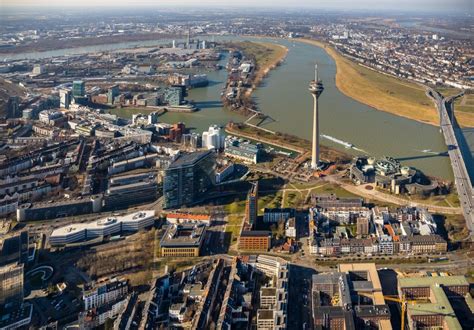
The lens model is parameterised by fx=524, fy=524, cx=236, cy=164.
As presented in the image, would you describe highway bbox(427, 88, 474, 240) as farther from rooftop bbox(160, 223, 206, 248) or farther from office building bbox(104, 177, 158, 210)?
office building bbox(104, 177, 158, 210)

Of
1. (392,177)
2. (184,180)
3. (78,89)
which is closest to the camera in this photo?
(184,180)

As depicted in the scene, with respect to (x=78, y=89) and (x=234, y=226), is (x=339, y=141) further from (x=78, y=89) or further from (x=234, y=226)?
(x=78, y=89)

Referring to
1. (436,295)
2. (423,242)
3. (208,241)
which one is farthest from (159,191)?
(436,295)

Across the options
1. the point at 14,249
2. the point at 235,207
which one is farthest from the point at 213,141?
the point at 14,249

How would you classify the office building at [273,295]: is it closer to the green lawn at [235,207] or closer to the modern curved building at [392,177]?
the green lawn at [235,207]

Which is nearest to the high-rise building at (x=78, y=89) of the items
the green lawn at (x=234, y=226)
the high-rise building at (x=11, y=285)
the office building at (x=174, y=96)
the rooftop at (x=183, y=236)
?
the office building at (x=174, y=96)

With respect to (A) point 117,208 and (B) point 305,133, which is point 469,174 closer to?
(B) point 305,133

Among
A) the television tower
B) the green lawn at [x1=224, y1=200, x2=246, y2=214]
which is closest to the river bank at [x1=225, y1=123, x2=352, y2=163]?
the television tower
